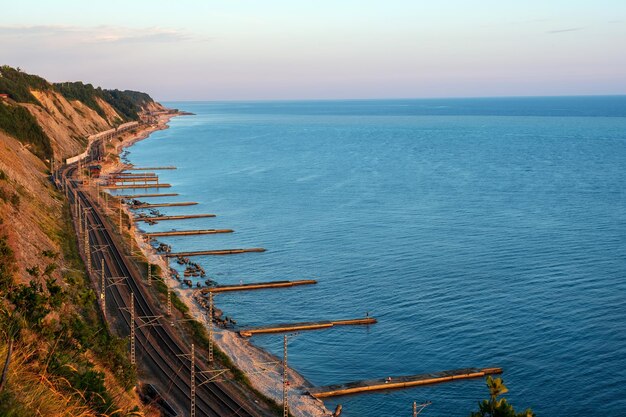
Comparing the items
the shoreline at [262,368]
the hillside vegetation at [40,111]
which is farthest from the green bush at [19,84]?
the shoreline at [262,368]

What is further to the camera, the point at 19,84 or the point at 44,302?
the point at 19,84

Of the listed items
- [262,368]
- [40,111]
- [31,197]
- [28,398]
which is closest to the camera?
[28,398]

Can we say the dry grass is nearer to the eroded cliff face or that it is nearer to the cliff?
the cliff

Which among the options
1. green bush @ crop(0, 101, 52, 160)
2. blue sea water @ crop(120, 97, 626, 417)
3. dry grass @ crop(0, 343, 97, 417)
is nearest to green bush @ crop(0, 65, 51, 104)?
green bush @ crop(0, 101, 52, 160)

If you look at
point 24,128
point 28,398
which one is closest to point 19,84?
point 24,128

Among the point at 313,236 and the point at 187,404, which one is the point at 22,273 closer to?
the point at 187,404

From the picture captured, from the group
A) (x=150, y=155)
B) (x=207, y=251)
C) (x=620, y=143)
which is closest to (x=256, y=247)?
(x=207, y=251)

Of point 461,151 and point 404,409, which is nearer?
point 404,409

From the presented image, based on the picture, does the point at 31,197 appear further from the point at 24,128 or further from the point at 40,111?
the point at 40,111
